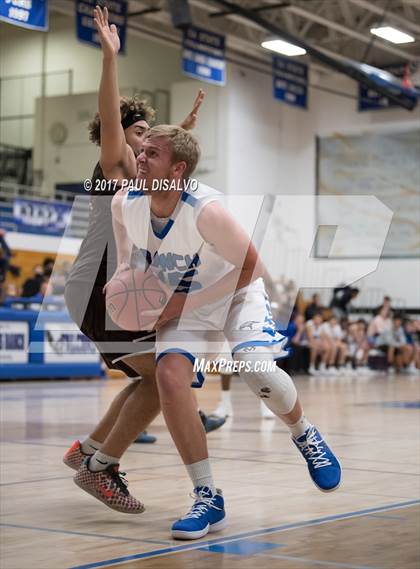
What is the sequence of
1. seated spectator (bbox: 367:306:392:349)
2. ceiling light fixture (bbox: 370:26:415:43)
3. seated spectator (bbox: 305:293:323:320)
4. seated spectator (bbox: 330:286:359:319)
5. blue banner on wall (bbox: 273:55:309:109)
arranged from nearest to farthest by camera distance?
ceiling light fixture (bbox: 370:26:415:43) < seated spectator (bbox: 305:293:323:320) < blue banner on wall (bbox: 273:55:309:109) < seated spectator (bbox: 367:306:392:349) < seated spectator (bbox: 330:286:359:319)

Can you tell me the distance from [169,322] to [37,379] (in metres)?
12.2

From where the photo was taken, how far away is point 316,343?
2175 cm

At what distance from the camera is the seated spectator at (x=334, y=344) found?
2189 centimetres

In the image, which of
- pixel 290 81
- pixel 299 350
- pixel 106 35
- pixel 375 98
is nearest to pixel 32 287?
pixel 299 350

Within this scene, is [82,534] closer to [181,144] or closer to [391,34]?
[181,144]

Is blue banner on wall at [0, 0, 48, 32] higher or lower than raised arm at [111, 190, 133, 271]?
higher

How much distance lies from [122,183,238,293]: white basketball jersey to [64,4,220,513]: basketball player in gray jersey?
1.00 ft

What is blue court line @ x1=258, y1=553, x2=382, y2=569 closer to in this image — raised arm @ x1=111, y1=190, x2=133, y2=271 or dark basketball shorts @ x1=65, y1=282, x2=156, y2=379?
dark basketball shorts @ x1=65, y1=282, x2=156, y2=379

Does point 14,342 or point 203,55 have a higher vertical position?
point 203,55

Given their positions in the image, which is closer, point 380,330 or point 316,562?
point 316,562

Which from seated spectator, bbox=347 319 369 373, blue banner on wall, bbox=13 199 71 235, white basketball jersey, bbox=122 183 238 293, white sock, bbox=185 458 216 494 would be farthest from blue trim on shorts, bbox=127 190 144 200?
seated spectator, bbox=347 319 369 373

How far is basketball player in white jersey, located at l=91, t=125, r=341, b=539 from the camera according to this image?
392 cm

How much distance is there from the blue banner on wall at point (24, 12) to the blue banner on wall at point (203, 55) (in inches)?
209

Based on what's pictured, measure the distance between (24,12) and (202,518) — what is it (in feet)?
37.6
